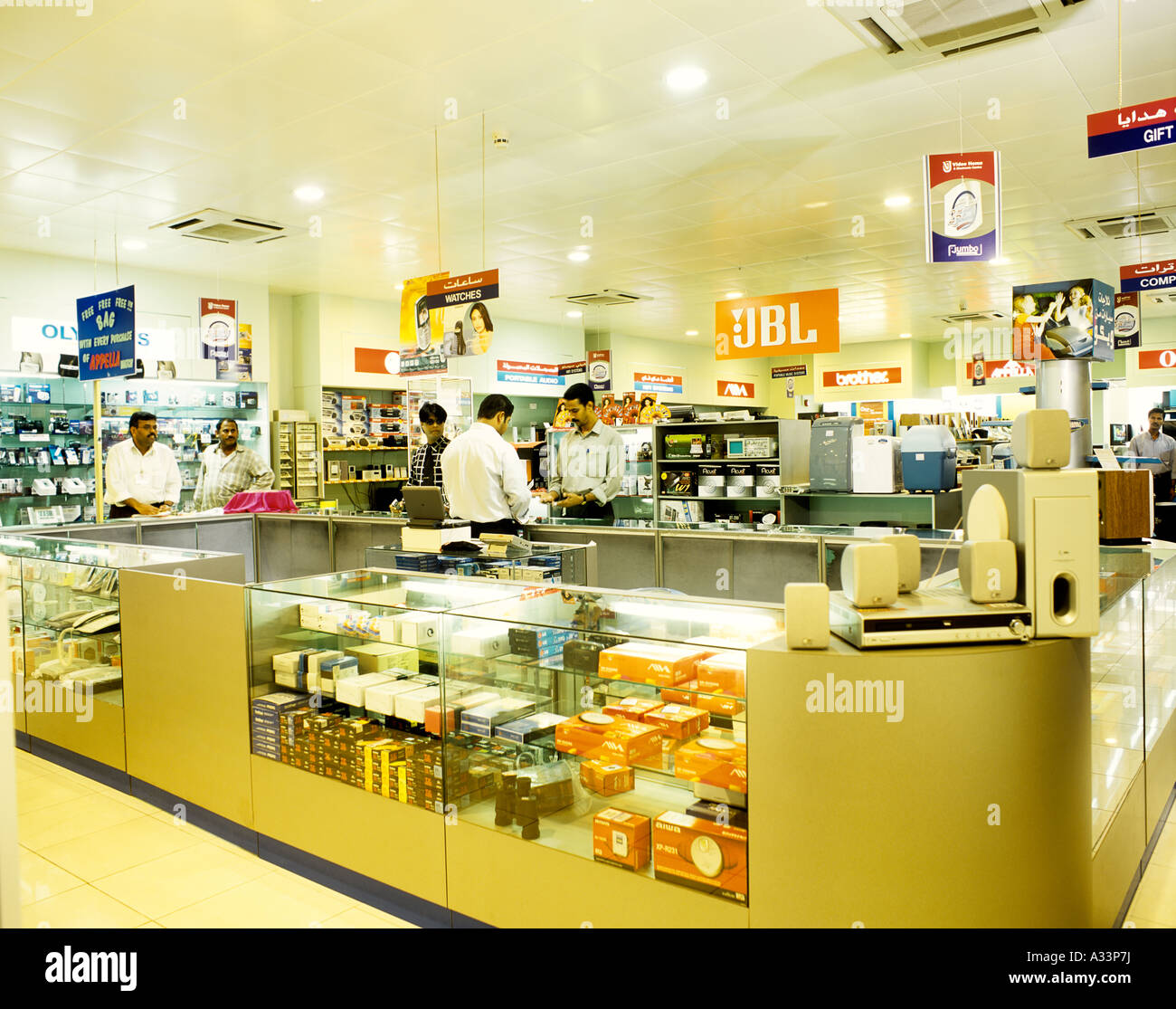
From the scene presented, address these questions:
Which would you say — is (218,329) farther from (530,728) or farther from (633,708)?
(633,708)

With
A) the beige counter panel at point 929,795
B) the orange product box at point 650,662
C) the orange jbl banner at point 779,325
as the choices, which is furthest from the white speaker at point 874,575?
the orange jbl banner at point 779,325

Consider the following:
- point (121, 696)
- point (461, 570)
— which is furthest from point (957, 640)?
point (121, 696)

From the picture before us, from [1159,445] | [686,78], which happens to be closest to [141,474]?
[686,78]

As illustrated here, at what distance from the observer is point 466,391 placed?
40.8 feet

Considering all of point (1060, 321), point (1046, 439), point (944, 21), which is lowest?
point (1046, 439)

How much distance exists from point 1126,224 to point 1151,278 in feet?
6.53

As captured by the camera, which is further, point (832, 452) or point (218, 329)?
point (218, 329)

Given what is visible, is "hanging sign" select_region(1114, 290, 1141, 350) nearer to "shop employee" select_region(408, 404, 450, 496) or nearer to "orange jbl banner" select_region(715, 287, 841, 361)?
"orange jbl banner" select_region(715, 287, 841, 361)

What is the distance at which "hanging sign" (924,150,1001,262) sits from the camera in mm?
4875

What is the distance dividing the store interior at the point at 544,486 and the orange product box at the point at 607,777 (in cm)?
1

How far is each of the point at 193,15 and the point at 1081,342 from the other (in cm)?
683

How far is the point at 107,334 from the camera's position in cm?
750
